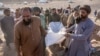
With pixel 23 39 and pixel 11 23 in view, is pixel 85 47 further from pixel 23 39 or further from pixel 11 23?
pixel 11 23

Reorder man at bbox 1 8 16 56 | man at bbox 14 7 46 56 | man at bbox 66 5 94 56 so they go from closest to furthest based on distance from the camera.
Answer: man at bbox 66 5 94 56
man at bbox 14 7 46 56
man at bbox 1 8 16 56

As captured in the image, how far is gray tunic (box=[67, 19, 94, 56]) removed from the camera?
573cm

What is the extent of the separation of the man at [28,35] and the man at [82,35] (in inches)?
28.1

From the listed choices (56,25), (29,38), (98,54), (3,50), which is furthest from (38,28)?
(3,50)

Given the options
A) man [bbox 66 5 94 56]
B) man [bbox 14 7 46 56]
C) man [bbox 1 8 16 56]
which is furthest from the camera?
man [bbox 1 8 16 56]

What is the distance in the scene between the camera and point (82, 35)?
5.71m

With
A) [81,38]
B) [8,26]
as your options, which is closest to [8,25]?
[8,26]

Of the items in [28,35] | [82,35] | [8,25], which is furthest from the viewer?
[8,25]

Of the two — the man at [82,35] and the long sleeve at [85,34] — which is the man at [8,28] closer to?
the man at [82,35]

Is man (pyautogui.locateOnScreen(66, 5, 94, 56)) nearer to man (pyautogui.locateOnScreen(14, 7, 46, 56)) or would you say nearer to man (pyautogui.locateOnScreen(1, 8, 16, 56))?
man (pyautogui.locateOnScreen(14, 7, 46, 56))

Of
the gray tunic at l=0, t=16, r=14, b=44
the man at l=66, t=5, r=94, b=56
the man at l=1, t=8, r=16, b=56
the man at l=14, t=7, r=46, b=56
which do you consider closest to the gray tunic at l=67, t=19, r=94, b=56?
the man at l=66, t=5, r=94, b=56

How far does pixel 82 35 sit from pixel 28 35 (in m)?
1.08

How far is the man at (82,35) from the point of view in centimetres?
571

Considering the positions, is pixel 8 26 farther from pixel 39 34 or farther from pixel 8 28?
pixel 39 34
